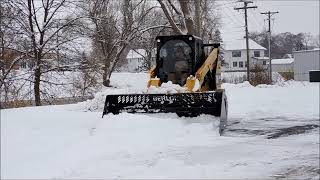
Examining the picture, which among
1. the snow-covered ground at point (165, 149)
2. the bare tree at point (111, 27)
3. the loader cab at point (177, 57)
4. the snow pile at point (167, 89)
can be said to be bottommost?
the snow-covered ground at point (165, 149)

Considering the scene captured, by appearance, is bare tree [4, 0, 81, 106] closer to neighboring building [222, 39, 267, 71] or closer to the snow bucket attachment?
the snow bucket attachment

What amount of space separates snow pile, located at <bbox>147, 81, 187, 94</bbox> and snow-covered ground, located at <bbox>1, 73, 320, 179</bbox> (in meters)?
0.79

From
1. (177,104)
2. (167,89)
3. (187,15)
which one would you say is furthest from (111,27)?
(177,104)

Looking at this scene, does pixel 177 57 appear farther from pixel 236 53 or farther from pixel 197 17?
pixel 236 53

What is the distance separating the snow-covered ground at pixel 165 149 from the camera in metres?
6.52

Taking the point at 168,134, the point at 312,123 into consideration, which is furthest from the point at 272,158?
the point at 312,123

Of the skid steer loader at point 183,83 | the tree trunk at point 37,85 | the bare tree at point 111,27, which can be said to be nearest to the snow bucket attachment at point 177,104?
the skid steer loader at point 183,83

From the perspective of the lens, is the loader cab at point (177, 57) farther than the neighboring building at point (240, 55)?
No

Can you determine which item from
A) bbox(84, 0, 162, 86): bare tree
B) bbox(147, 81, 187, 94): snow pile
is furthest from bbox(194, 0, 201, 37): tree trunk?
bbox(147, 81, 187, 94): snow pile

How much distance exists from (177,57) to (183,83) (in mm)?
801

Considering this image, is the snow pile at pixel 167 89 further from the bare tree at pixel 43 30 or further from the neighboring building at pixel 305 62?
the neighboring building at pixel 305 62

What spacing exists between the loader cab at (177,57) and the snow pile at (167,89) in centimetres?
104

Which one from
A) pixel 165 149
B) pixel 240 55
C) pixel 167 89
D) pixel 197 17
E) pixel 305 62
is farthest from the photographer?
pixel 240 55

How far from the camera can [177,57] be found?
45.0 feet
